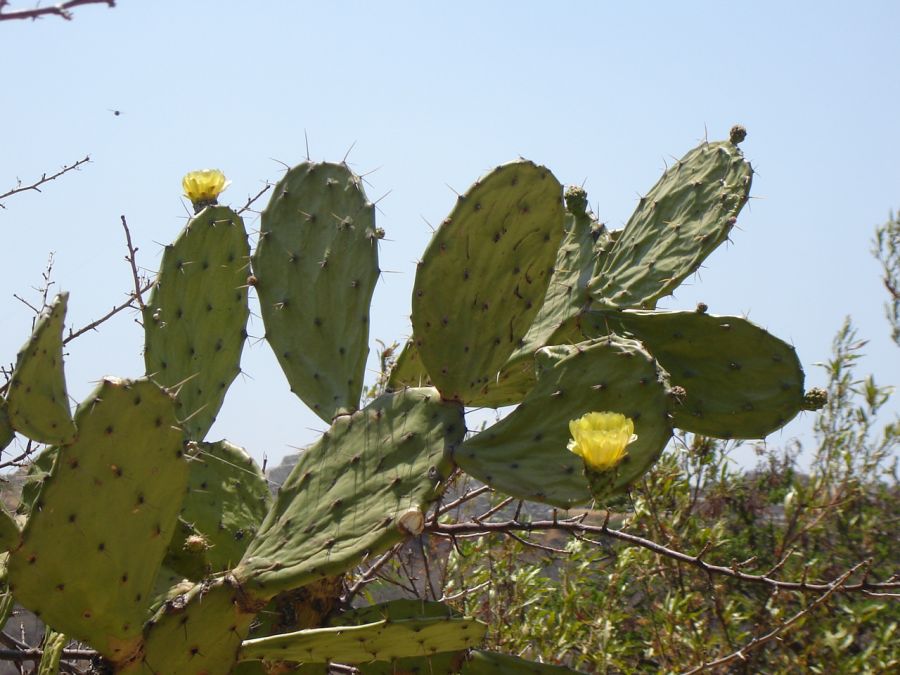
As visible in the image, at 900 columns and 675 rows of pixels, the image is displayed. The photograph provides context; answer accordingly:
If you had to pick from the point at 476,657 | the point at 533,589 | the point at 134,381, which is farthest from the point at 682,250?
the point at 533,589

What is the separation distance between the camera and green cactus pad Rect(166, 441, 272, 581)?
6.78 feet

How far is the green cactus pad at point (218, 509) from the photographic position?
2.07 m

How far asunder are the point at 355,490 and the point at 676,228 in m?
1.15

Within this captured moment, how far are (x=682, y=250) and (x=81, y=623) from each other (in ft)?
5.30

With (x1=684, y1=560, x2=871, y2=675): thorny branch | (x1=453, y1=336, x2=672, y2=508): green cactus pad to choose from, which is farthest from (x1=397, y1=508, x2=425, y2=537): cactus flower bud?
(x1=684, y1=560, x2=871, y2=675): thorny branch

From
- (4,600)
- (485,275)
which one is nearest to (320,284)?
(485,275)

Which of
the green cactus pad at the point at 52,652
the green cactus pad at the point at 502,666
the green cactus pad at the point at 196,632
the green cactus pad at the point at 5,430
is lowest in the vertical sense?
the green cactus pad at the point at 52,652

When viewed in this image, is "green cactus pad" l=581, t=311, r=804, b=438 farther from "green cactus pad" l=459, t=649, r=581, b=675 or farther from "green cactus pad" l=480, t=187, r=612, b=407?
"green cactus pad" l=459, t=649, r=581, b=675

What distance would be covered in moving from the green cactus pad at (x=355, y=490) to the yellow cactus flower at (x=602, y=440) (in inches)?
14.8

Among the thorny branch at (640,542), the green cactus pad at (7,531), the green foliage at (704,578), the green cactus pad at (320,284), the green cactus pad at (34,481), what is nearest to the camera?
the green cactus pad at (7,531)

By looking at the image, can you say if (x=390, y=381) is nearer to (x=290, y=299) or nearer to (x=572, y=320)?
(x=290, y=299)

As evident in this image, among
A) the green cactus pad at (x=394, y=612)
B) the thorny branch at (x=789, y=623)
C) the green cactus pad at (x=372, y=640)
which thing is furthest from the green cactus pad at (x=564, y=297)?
the thorny branch at (x=789, y=623)

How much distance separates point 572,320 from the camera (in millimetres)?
2377

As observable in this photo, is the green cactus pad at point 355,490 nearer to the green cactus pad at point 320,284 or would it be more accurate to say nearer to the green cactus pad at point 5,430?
the green cactus pad at point 320,284
